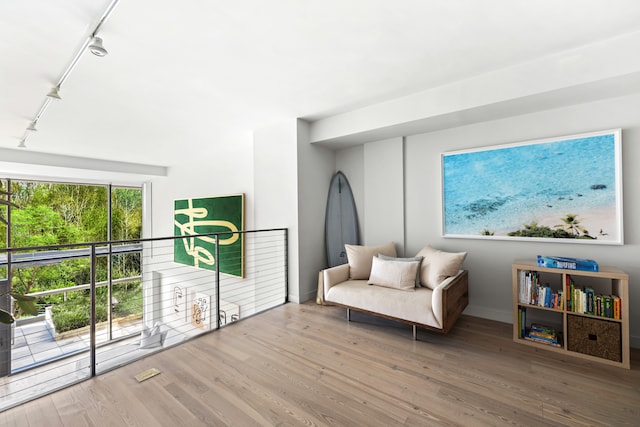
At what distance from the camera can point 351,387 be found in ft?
6.08

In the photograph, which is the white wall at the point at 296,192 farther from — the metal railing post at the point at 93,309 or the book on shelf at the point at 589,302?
the book on shelf at the point at 589,302

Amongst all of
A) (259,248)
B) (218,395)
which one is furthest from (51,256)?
(218,395)

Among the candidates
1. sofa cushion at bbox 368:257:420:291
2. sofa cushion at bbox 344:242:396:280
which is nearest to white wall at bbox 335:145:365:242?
sofa cushion at bbox 344:242:396:280

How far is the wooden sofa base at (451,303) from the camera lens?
232 centimetres

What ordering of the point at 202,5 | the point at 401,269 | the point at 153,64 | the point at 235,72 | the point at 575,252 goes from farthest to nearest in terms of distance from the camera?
the point at 401,269 < the point at 575,252 < the point at 235,72 < the point at 153,64 < the point at 202,5

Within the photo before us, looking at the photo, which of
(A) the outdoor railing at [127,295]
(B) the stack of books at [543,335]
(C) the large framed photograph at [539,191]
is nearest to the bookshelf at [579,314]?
(B) the stack of books at [543,335]

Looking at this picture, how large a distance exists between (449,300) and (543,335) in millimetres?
835

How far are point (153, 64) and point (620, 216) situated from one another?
3.99 meters

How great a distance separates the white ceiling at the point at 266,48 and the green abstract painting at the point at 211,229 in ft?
6.22

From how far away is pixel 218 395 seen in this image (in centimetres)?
180

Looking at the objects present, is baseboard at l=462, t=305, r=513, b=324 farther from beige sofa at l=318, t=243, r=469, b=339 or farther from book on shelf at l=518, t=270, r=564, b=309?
book on shelf at l=518, t=270, r=564, b=309

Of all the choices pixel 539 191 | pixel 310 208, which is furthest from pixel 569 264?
pixel 310 208

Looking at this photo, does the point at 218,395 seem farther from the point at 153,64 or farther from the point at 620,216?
the point at 620,216

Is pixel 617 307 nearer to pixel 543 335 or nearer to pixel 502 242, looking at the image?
pixel 543 335
